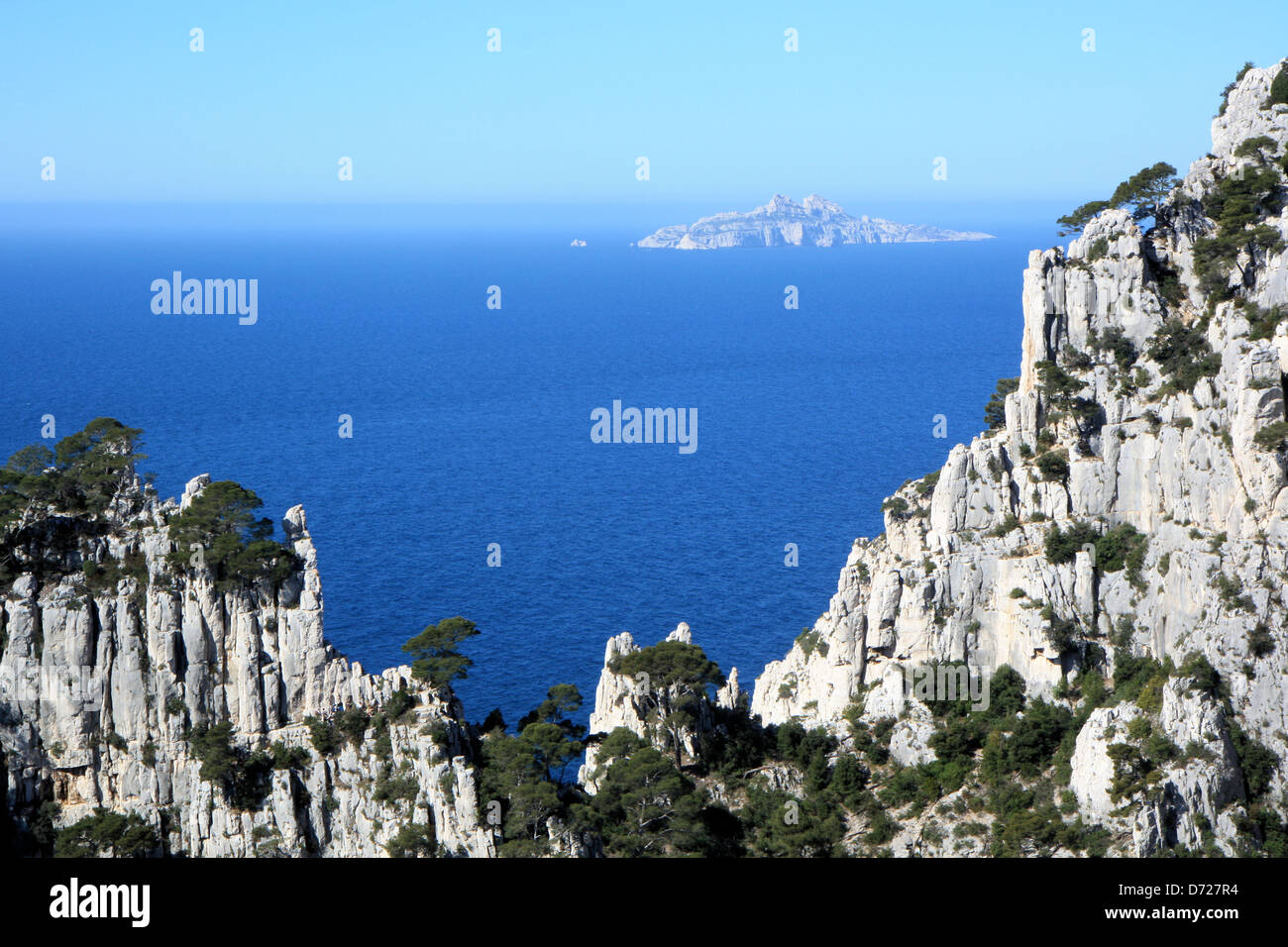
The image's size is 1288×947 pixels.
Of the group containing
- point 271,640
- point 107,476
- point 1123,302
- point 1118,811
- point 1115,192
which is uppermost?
point 1115,192

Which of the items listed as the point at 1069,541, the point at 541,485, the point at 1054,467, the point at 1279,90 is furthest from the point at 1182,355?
the point at 541,485

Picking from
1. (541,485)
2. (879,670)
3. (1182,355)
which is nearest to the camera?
(1182,355)

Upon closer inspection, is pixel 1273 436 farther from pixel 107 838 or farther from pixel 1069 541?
pixel 107 838

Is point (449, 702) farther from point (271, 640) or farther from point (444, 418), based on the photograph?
point (444, 418)

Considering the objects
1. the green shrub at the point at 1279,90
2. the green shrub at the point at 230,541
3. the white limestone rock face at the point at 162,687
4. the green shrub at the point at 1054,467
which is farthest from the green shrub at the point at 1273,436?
the green shrub at the point at 230,541

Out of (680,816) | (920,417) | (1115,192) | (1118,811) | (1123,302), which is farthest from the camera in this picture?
(920,417)
